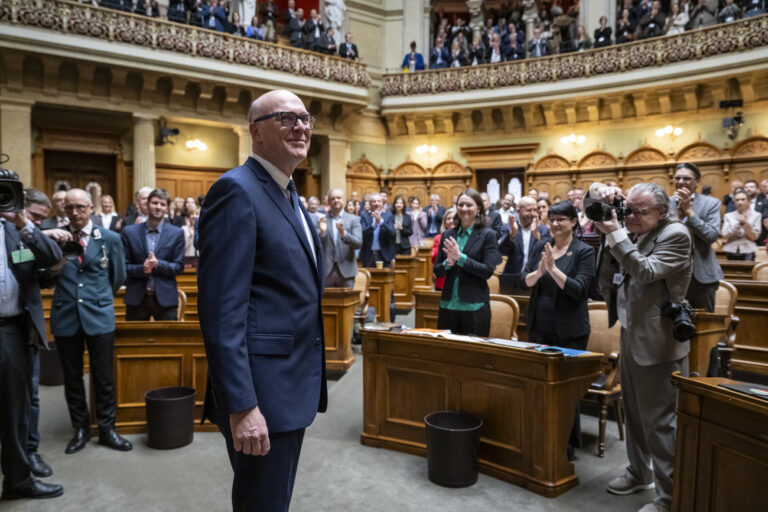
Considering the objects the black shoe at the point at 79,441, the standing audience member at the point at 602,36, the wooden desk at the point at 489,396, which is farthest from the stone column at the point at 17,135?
the standing audience member at the point at 602,36

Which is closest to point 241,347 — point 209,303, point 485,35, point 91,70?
point 209,303

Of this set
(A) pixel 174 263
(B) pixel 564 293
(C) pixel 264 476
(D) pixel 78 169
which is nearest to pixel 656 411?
(B) pixel 564 293

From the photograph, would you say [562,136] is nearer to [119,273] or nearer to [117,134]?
[117,134]

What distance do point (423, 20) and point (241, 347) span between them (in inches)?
549

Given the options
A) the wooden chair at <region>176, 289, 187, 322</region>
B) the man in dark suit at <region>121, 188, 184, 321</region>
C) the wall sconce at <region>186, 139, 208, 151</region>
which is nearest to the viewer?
the man in dark suit at <region>121, 188, 184, 321</region>

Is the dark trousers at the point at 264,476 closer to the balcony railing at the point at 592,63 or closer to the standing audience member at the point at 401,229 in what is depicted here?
the standing audience member at the point at 401,229

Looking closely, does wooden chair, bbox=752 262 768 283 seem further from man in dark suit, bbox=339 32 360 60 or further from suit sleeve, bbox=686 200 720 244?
man in dark suit, bbox=339 32 360 60

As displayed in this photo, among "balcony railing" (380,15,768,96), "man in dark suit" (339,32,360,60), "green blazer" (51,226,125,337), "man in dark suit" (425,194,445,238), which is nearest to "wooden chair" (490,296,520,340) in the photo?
"green blazer" (51,226,125,337)

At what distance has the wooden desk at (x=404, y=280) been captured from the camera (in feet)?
22.9

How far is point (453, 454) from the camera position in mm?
2670

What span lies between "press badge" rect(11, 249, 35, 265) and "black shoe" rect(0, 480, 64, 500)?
106 centimetres

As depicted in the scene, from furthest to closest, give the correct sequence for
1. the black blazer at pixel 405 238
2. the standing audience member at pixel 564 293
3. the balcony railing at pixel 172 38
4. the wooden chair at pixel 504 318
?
the balcony railing at pixel 172 38
the black blazer at pixel 405 238
the wooden chair at pixel 504 318
the standing audience member at pixel 564 293

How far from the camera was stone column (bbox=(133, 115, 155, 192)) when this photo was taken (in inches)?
411

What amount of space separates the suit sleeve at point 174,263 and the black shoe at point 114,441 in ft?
3.37
